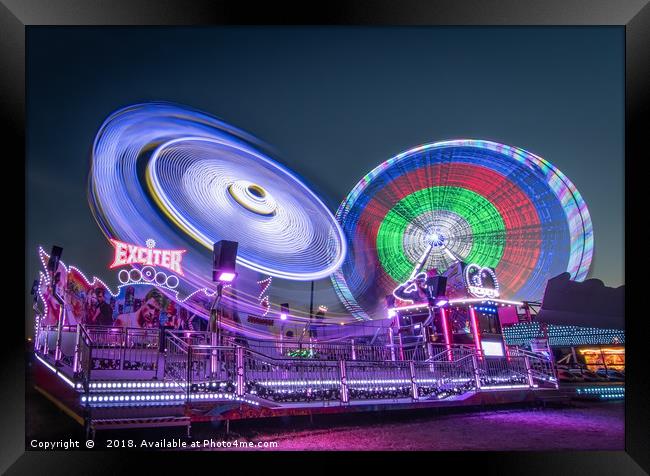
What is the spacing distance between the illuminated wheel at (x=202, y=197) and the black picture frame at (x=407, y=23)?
2.00 meters

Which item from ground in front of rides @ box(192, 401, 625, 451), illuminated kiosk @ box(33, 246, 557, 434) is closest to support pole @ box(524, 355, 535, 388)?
illuminated kiosk @ box(33, 246, 557, 434)

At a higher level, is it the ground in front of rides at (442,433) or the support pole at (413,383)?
the support pole at (413,383)

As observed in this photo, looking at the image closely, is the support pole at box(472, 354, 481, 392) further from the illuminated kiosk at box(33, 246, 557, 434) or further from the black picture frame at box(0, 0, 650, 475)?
the black picture frame at box(0, 0, 650, 475)

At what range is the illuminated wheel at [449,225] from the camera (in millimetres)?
16047

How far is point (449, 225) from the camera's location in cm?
1822

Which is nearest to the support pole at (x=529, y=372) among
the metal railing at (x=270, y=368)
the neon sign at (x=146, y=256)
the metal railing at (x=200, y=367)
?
the metal railing at (x=270, y=368)

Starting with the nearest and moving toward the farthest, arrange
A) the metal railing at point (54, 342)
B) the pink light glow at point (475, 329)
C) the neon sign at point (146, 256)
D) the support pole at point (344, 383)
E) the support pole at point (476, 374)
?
the metal railing at point (54, 342) → the support pole at point (344, 383) → the neon sign at point (146, 256) → the support pole at point (476, 374) → the pink light glow at point (475, 329)

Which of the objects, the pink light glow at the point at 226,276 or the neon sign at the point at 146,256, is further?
the neon sign at the point at 146,256

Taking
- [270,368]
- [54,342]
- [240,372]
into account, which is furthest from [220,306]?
[54,342]

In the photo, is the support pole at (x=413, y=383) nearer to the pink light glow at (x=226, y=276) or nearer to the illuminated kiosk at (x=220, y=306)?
the illuminated kiosk at (x=220, y=306)

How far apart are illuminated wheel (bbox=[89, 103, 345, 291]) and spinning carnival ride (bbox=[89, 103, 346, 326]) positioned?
0.02 m
